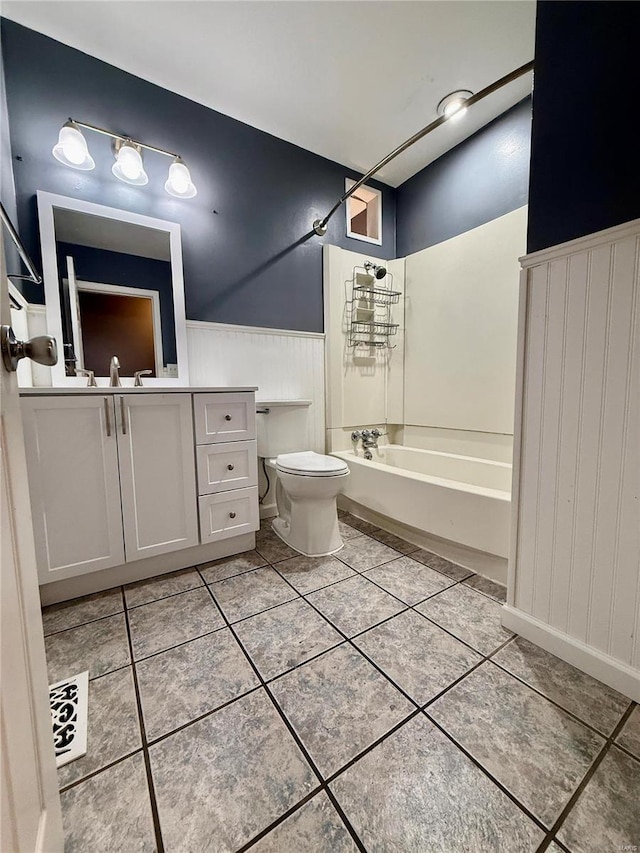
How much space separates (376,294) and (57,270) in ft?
6.72

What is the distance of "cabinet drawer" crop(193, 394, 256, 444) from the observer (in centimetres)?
163

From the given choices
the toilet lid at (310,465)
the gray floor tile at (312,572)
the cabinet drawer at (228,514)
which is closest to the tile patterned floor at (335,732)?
the gray floor tile at (312,572)

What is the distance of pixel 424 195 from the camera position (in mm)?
2592

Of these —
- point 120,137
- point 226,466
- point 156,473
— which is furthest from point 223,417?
point 120,137

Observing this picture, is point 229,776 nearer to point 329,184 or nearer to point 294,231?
point 294,231

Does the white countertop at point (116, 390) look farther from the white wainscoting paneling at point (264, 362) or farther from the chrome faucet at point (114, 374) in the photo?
the white wainscoting paneling at point (264, 362)

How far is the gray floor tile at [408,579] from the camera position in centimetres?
148

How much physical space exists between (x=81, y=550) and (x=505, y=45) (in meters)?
3.17

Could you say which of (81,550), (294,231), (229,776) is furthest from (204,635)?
(294,231)

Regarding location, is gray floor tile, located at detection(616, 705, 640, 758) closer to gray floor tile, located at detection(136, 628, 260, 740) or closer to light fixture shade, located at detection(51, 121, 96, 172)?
gray floor tile, located at detection(136, 628, 260, 740)

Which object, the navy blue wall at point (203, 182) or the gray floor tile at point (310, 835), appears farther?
the navy blue wall at point (203, 182)

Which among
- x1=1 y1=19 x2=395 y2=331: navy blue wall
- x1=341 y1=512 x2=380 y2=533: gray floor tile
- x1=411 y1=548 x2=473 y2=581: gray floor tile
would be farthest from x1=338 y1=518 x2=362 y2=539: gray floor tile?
x1=1 y1=19 x2=395 y2=331: navy blue wall

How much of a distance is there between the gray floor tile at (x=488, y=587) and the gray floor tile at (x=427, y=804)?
2.47ft

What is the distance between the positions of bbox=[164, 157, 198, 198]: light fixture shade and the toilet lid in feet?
Result: 5.29
